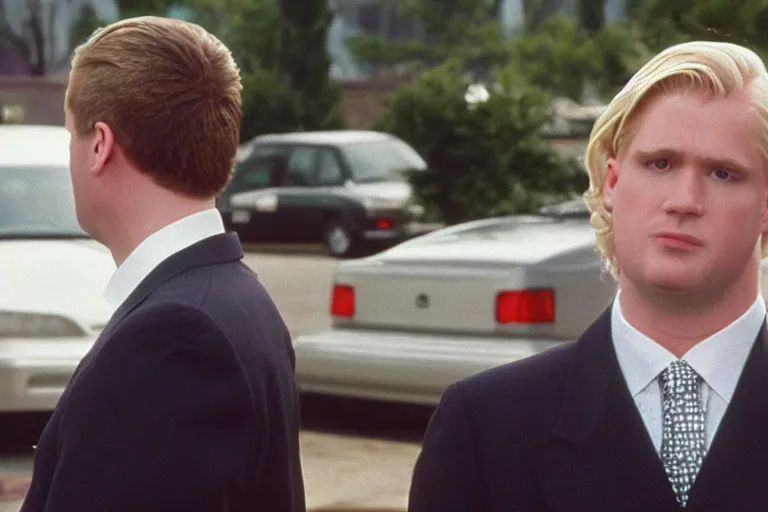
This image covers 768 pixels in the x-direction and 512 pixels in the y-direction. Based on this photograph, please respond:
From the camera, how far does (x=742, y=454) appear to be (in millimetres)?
1998

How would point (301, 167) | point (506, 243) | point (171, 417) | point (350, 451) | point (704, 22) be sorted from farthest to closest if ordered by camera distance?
1. point (301, 167)
2. point (704, 22)
3. point (350, 451)
4. point (506, 243)
5. point (171, 417)

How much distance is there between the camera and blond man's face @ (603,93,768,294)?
1957mm

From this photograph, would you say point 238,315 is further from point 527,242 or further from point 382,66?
point 382,66

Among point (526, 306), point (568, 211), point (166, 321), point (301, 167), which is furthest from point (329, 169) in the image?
point (166, 321)

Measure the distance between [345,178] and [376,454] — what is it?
1406 centimetres

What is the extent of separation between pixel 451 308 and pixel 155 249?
228 inches

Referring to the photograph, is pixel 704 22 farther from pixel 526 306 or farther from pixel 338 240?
pixel 338 240

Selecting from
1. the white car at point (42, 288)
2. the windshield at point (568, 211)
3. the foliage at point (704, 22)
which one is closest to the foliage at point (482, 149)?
the foliage at point (704, 22)

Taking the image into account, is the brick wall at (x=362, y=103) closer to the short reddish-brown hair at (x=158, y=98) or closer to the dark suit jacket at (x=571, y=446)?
the short reddish-brown hair at (x=158, y=98)

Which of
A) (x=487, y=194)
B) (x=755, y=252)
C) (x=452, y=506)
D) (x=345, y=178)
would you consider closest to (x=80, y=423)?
(x=452, y=506)

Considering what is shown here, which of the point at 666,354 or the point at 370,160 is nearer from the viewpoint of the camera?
the point at 666,354

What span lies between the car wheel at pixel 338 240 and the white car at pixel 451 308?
13384mm

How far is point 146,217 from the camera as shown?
2.56 meters

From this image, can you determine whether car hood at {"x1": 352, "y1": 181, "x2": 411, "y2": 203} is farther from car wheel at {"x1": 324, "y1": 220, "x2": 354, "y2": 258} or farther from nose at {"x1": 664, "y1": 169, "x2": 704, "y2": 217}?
nose at {"x1": 664, "y1": 169, "x2": 704, "y2": 217}
